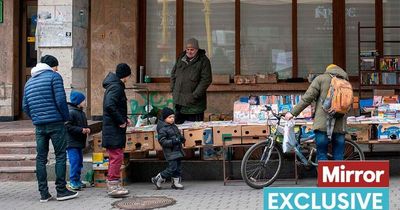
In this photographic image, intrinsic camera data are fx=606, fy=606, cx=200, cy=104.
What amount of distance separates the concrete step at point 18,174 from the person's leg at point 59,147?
193 cm

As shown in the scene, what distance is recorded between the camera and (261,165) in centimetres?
882

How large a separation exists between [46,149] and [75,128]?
2.59 feet

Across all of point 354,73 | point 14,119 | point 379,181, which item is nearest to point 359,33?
point 354,73

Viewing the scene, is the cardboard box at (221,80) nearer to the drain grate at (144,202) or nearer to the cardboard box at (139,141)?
the cardboard box at (139,141)

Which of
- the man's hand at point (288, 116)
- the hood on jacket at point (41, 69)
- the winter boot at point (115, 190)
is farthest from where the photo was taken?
the man's hand at point (288, 116)

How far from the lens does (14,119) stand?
13758 millimetres

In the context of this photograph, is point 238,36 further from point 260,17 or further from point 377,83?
point 377,83

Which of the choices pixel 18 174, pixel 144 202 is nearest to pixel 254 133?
pixel 144 202

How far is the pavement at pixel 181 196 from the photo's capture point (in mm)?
7781

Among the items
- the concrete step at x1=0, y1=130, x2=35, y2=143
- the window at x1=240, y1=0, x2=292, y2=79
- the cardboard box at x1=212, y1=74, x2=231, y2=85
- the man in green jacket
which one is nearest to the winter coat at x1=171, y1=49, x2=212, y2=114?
the man in green jacket

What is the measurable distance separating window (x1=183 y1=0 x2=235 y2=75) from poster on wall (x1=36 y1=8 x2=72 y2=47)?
3.78 metres

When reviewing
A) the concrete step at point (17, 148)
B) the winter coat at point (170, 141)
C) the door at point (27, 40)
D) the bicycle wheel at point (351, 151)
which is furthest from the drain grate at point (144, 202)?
the door at point (27, 40)

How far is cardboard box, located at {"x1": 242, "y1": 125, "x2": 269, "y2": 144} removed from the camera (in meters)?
9.20

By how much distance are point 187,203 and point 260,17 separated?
6.45 m
